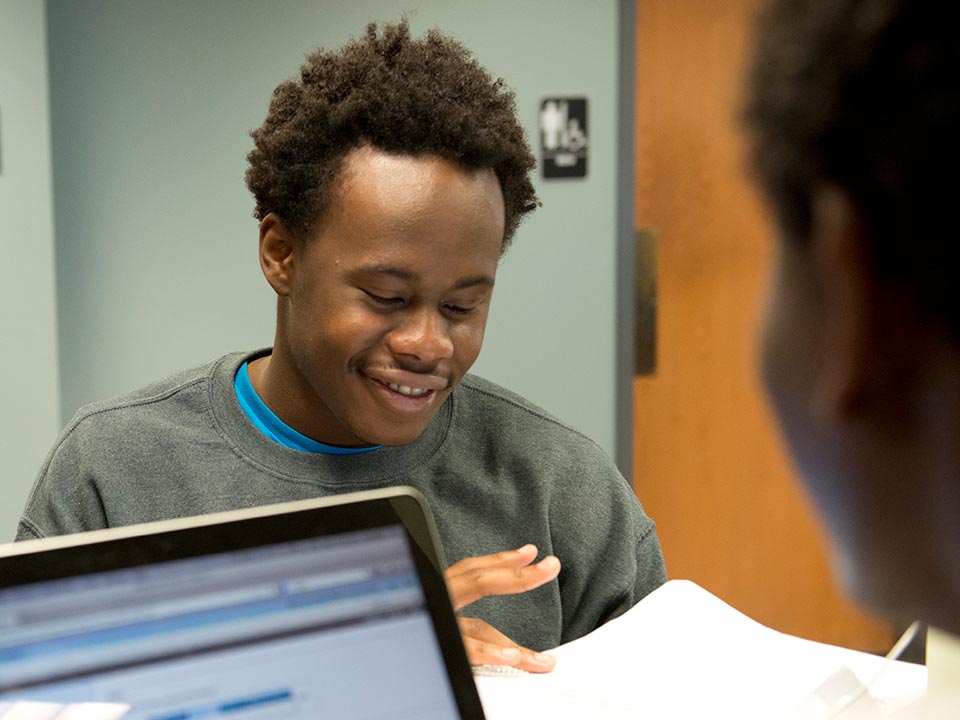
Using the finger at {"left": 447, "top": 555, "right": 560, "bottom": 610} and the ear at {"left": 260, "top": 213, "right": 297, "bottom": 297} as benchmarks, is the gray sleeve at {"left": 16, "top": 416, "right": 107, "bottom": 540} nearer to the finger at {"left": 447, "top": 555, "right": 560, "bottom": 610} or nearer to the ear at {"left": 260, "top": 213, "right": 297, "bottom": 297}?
the ear at {"left": 260, "top": 213, "right": 297, "bottom": 297}

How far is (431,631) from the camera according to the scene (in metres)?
0.51

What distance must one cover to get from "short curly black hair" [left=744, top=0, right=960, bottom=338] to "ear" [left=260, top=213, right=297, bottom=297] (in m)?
0.80

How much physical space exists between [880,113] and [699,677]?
1.72 feet

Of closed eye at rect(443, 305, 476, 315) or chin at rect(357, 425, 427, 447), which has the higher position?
closed eye at rect(443, 305, 476, 315)

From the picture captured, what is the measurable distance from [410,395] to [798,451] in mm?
707

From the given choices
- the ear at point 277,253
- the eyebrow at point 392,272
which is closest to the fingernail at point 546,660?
the eyebrow at point 392,272

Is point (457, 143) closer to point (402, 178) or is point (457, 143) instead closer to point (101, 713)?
point (402, 178)

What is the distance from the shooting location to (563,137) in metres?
2.17

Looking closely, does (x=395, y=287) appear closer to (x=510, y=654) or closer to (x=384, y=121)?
(x=384, y=121)

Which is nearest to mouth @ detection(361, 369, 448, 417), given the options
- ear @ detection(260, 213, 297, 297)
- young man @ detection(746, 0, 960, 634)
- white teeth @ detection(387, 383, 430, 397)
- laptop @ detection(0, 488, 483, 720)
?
white teeth @ detection(387, 383, 430, 397)

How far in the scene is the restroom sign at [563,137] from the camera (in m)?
2.16

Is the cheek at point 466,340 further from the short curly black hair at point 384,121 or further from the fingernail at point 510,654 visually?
the fingernail at point 510,654

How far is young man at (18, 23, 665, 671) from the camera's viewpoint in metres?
0.90

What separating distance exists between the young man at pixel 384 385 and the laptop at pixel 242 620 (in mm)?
343
